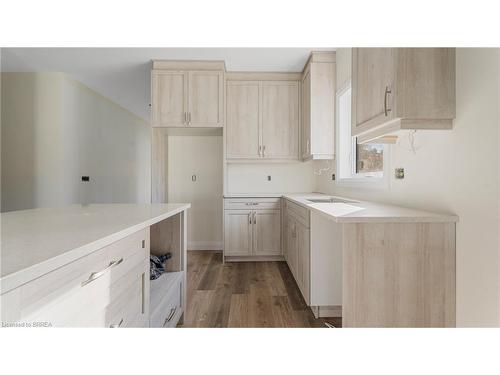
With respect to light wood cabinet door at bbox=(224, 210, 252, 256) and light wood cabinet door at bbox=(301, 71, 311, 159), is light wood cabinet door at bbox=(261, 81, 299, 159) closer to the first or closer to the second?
light wood cabinet door at bbox=(301, 71, 311, 159)

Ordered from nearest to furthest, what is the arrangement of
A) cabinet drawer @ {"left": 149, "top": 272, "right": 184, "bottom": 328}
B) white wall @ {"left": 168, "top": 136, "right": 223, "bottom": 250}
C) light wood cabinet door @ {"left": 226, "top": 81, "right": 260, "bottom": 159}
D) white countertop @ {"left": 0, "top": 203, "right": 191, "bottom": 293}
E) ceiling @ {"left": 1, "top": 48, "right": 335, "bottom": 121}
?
1. white countertop @ {"left": 0, "top": 203, "right": 191, "bottom": 293}
2. cabinet drawer @ {"left": 149, "top": 272, "right": 184, "bottom": 328}
3. ceiling @ {"left": 1, "top": 48, "right": 335, "bottom": 121}
4. light wood cabinet door @ {"left": 226, "top": 81, "right": 260, "bottom": 159}
5. white wall @ {"left": 168, "top": 136, "right": 223, "bottom": 250}

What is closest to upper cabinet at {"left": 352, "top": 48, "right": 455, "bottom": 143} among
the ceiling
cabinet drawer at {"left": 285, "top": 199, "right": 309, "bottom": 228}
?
cabinet drawer at {"left": 285, "top": 199, "right": 309, "bottom": 228}

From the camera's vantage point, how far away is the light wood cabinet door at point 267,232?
136 inches

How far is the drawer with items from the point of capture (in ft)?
1.78

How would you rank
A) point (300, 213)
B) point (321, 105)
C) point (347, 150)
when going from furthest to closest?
point (321, 105), point (347, 150), point (300, 213)

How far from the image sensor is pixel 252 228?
3459 mm

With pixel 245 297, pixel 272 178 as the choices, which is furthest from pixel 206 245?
pixel 245 297

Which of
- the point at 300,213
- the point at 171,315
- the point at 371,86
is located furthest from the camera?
the point at 300,213

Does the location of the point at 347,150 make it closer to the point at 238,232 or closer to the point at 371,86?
the point at 371,86

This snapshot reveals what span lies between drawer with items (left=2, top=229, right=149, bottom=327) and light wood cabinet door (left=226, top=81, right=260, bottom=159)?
2526mm

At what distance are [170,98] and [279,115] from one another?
1.52 meters

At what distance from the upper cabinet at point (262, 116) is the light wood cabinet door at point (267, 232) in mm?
815

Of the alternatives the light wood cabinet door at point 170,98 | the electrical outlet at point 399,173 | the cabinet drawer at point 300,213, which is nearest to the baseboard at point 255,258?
the cabinet drawer at point 300,213
